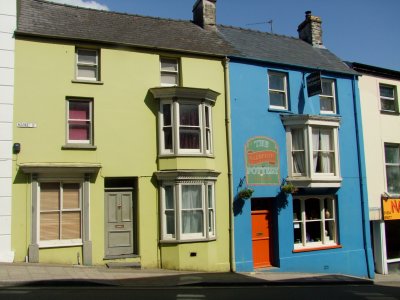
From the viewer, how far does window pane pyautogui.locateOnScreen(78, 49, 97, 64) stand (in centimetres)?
1527

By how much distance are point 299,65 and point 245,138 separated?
13.7ft

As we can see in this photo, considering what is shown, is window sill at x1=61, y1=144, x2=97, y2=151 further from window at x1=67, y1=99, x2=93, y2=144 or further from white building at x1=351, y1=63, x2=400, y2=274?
white building at x1=351, y1=63, x2=400, y2=274

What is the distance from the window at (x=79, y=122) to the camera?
14766 mm

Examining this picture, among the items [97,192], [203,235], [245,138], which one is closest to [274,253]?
[203,235]

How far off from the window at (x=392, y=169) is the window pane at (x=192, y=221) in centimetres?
962

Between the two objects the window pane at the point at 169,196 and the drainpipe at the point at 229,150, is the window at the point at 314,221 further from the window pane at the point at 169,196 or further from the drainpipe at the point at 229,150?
the window pane at the point at 169,196

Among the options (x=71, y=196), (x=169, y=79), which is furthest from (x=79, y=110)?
(x=169, y=79)

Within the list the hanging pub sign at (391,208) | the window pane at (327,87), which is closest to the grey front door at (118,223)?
the window pane at (327,87)

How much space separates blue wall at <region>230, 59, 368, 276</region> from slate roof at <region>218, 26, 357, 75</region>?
411 millimetres

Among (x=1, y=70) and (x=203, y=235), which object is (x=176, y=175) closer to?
(x=203, y=235)

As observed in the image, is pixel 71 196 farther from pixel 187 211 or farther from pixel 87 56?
pixel 87 56

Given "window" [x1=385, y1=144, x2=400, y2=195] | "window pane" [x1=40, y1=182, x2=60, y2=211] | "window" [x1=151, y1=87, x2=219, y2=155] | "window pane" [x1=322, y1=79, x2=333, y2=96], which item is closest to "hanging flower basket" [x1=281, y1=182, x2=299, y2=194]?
"window" [x1=151, y1=87, x2=219, y2=155]

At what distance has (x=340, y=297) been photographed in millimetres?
11648

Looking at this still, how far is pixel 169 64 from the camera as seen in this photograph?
16562 millimetres
